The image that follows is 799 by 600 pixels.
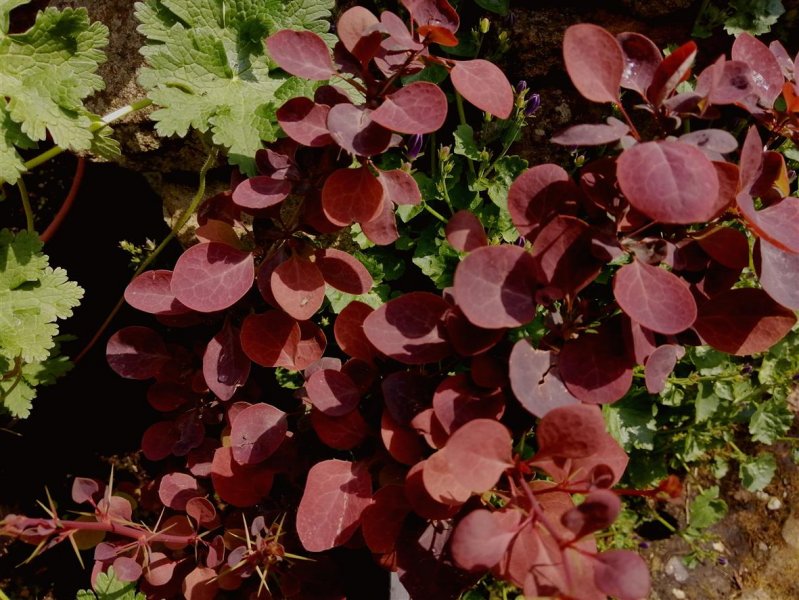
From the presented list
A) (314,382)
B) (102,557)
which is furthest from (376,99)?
(102,557)

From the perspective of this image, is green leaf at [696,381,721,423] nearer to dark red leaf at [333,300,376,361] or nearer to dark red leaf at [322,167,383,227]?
dark red leaf at [333,300,376,361]

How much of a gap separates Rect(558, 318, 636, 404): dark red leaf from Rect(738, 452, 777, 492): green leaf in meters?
1.40

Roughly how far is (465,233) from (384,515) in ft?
2.22

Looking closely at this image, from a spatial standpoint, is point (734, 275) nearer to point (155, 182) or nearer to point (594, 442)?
point (594, 442)

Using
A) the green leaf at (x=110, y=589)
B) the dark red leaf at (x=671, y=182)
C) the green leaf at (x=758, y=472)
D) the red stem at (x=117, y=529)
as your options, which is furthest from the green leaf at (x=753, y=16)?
the green leaf at (x=110, y=589)

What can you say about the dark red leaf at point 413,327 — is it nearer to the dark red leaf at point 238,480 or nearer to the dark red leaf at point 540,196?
the dark red leaf at point 540,196

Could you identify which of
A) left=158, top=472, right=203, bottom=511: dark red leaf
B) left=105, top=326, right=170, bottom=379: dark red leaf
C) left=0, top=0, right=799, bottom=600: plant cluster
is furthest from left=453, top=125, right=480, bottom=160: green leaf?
left=158, top=472, right=203, bottom=511: dark red leaf

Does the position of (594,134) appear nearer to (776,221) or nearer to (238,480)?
(776,221)

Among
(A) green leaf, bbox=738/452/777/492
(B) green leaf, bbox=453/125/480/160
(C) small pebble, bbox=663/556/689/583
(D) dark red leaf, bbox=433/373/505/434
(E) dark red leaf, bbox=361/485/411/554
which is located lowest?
(C) small pebble, bbox=663/556/689/583

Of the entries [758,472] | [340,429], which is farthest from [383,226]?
[758,472]

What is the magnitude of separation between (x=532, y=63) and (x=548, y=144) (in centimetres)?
28

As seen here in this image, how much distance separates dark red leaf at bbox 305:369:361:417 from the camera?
1.46 metres

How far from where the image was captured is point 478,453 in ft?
3.53

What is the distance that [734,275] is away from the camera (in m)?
1.32
